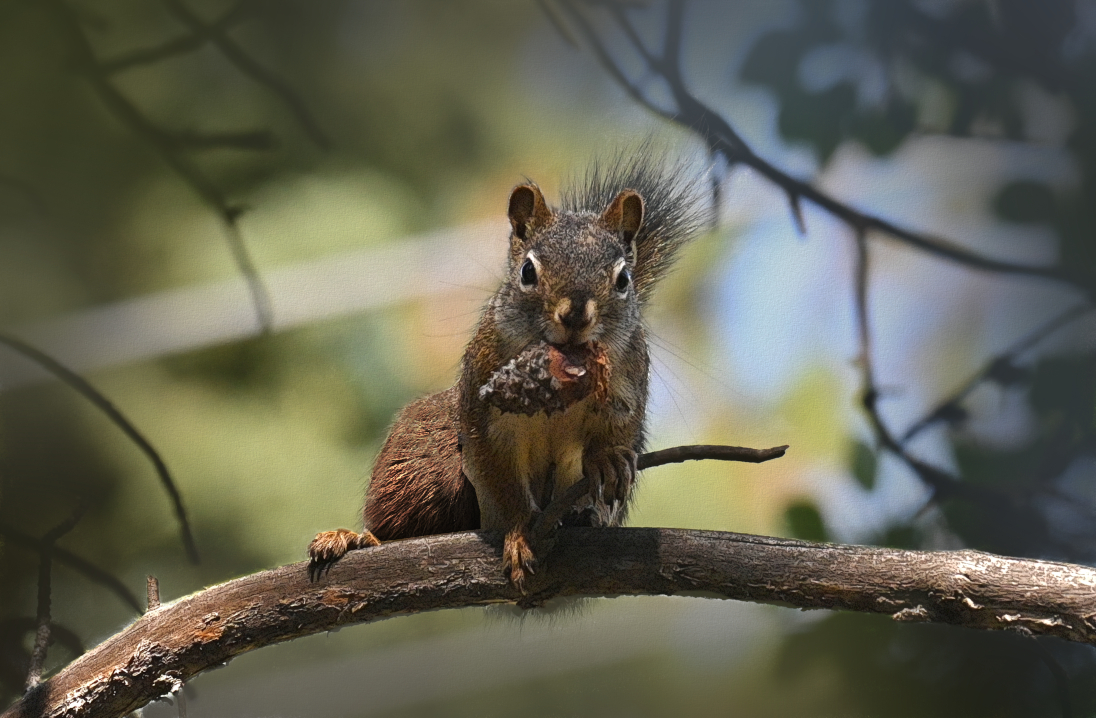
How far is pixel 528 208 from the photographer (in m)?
1.64

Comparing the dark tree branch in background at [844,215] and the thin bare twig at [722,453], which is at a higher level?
the dark tree branch in background at [844,215]

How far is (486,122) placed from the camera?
2312 mm

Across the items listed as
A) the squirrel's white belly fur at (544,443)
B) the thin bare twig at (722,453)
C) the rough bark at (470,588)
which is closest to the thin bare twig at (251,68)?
the squirrel's white belly fur at (544,443)

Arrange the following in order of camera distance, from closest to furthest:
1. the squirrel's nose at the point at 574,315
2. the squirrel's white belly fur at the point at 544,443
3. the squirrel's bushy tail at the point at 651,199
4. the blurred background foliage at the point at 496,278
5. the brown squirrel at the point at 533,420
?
the squirrel's nose at the point at 574,315
the brown squirrel at the point at 533,420
the squirrel's white belly fur at the point at 544,443
the squirrel's bushy tail at the point at 651,199
the blurred background foliage at the point at 496,278

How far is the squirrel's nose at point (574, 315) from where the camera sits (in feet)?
4.46

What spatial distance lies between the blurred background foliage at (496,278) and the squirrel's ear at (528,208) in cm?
57

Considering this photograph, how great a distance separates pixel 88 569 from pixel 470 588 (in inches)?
49.9

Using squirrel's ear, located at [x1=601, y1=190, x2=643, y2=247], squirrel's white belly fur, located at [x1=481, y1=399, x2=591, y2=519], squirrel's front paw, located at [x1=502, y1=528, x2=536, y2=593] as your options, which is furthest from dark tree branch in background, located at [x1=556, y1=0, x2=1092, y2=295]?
squirrel's front paw, located at [x1=502, y1=528, x2=536, y2=593]

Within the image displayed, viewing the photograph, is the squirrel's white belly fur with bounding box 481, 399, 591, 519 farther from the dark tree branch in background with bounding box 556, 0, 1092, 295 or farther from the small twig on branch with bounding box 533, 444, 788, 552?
the dark tree branch in background with bounding box 556, 0, 1092, 295

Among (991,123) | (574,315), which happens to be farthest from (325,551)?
(991,123)

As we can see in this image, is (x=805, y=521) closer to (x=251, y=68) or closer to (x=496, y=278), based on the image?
(x=496, y=278)

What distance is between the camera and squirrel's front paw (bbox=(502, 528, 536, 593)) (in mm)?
1506

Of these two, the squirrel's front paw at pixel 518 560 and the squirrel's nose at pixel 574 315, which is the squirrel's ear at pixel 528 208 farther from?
the squirrel's front paw at pixel 518 560

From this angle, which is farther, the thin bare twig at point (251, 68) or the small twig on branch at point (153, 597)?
the thin bare twig at point (251, 68)
